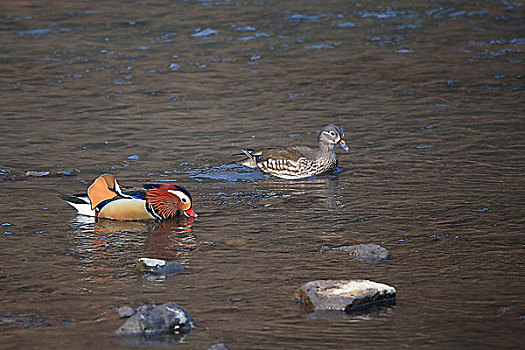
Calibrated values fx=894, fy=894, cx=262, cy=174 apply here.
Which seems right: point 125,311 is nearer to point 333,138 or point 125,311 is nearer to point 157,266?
point 157,266

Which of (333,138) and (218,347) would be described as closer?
(218,347)

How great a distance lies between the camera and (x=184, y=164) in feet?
37.1

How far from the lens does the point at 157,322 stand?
18.9ft

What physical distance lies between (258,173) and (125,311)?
533 cm

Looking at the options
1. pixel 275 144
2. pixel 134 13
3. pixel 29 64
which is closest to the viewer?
pixel 275 144

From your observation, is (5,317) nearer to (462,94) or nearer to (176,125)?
(176,125)

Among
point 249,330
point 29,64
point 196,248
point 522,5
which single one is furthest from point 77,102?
point 522,5

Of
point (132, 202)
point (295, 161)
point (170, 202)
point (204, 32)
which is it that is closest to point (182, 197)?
point (170, 202)

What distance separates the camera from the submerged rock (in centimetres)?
706

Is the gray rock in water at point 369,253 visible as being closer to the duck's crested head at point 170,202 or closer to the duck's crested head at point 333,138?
the duck's crested head at point 170,202

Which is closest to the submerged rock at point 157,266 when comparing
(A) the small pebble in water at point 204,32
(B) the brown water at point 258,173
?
(B) the brown water at point 258,173

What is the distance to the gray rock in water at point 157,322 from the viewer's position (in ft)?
18.8

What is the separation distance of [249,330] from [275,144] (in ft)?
22.0

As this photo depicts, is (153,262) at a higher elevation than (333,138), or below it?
higher
